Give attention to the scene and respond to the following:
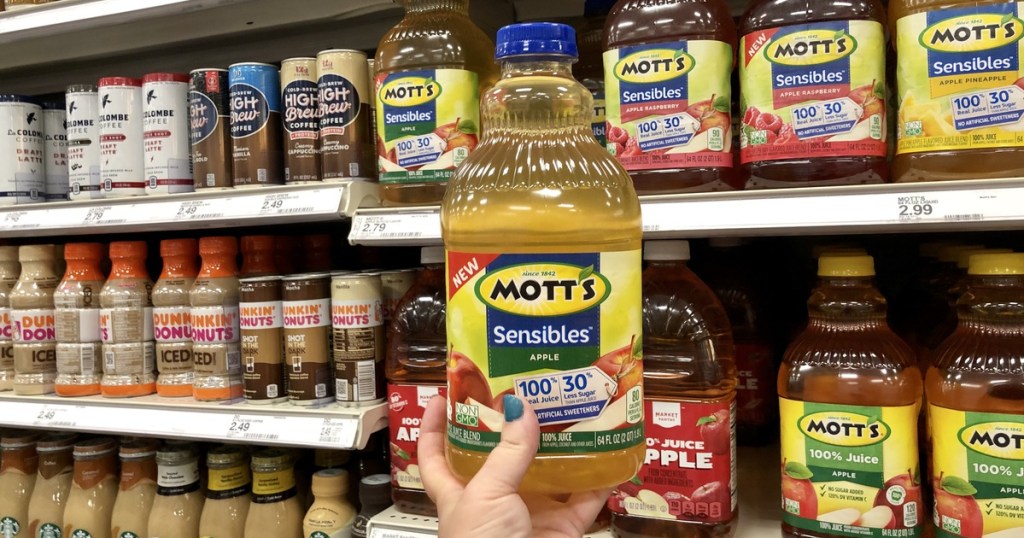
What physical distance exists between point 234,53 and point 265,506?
125 cm

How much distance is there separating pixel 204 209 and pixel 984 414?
4.57 ft

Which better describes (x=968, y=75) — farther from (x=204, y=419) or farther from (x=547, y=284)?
(x=204, y=419)

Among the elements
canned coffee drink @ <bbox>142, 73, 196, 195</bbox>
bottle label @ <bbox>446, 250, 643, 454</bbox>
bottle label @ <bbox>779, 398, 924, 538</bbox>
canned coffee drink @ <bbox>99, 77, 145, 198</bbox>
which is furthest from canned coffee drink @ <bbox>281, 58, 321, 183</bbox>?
bottle label @ <bbox>779, 398, 924, 538</bbox>

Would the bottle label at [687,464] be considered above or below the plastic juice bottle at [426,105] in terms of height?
below

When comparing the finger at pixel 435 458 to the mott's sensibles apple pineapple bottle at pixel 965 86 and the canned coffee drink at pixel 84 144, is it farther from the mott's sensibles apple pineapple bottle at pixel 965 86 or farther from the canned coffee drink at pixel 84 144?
the canned coffee drink at pixel 84 144

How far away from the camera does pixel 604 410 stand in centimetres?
78

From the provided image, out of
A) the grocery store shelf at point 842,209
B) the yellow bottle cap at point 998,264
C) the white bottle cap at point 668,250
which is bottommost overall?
the yellow bottle cap at point 998,264

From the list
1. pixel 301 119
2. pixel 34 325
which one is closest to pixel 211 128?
pixel 301 119

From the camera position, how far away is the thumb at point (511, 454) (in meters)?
0.71

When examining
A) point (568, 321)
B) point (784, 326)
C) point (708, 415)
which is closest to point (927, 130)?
point (708, 415)

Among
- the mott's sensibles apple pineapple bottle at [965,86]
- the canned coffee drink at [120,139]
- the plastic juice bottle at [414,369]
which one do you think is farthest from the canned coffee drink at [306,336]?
the mott's sensibles apple pineapple bottle at [965,86]

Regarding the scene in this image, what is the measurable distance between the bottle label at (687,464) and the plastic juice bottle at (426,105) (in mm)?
543

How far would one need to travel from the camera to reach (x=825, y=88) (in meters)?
1.04

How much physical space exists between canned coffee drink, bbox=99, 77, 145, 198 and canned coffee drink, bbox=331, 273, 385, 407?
600 millimetres
